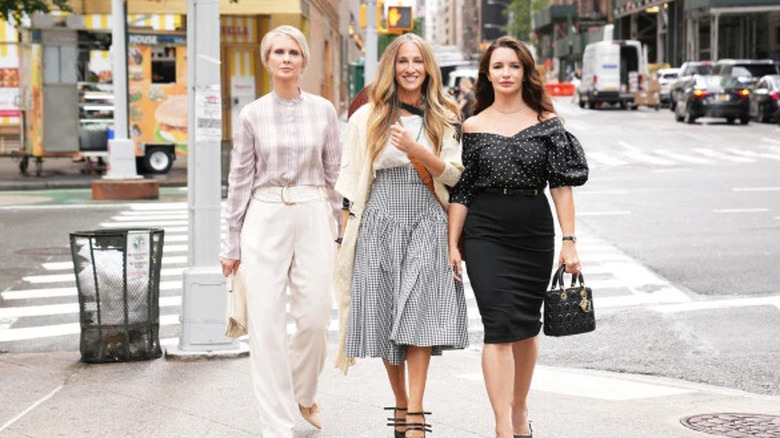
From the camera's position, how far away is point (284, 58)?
6.70 metres

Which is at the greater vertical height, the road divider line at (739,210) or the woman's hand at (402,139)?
the woman's hand at (402,139)

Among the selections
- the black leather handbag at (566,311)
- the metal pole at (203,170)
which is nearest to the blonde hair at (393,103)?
the black leather handbag at (566,311)

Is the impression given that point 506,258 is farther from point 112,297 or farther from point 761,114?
point 761,114

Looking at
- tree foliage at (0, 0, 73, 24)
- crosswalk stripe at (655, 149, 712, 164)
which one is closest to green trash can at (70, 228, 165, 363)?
tree foliage at (0, 0, 73, 24)

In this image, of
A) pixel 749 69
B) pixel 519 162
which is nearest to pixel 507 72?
pixel 519 162

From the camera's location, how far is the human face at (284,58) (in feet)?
22.0

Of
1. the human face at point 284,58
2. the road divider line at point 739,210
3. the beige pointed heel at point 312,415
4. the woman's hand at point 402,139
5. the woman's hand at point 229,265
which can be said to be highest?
the human face at point 284,58

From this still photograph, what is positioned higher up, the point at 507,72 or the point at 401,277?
the point at 507,72

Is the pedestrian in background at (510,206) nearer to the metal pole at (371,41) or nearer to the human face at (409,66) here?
the human face at (409,66)

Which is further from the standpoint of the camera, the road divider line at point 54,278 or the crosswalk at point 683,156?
the crosswalk at point 683,156

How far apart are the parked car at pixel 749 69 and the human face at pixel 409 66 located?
4013 cm

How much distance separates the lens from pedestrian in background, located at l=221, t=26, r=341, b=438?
6.72 meters

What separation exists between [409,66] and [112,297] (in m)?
3.61

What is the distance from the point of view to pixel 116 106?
21.9m
